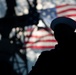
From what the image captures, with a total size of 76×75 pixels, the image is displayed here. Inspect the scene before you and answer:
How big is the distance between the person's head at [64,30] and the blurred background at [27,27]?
19.4 ft

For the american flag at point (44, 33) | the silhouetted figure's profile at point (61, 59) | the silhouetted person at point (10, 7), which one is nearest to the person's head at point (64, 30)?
the silhouetted figure's profile at point (61, 59)

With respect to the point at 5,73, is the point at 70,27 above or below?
above

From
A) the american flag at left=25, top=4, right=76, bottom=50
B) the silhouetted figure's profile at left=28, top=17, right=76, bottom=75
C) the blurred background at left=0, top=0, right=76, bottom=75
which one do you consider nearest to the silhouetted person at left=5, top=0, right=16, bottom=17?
the blurred background at left=0, top=0, right=76, bottom=75

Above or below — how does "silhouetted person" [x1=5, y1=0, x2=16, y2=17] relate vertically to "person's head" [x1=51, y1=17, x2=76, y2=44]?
below

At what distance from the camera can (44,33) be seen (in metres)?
9.95

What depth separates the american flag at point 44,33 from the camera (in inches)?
376

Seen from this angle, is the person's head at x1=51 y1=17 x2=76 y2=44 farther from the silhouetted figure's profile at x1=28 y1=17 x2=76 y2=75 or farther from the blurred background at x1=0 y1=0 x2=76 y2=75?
the blurred background at x1=0 y1=0 x2=76 y2=75

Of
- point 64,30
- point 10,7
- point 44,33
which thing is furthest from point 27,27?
point 64,30

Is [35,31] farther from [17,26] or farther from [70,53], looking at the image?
[70,53]

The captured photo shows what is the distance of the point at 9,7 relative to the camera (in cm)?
1044

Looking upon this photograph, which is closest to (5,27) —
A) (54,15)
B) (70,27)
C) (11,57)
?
(11,57)

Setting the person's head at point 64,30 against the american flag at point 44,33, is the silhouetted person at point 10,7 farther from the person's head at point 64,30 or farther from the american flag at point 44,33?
the person's head at point 64,30

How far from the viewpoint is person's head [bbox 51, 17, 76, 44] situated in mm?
3342

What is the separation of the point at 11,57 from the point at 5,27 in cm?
96
